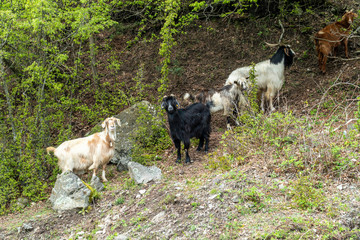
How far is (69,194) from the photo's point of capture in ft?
23.3

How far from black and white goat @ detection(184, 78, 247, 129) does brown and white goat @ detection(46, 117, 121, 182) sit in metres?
2.60

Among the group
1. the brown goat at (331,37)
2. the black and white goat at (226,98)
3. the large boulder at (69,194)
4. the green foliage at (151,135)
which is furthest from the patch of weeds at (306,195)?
the brown goat at (331,37)

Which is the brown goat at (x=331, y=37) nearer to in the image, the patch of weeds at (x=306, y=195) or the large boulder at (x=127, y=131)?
the large boulder at (x=127, y=131)

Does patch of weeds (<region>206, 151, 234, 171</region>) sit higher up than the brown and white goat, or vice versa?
the brown and white goat

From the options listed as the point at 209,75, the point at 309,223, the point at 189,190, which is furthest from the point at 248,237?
the point at 209,75

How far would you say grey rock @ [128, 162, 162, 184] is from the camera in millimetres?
7253

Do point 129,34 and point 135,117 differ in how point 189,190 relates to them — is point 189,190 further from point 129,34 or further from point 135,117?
point 129,34

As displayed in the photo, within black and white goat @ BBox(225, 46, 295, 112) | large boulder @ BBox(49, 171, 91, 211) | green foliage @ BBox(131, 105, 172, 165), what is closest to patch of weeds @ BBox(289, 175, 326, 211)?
large boulder @ BBox(49, 171, 91, 211)

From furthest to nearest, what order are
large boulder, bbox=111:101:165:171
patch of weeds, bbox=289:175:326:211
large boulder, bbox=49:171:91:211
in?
large boulder, bbox=111:101:165:171
large boulder, bbox=49:171:91:211
patch of weeds, bbox=289:175:326:211

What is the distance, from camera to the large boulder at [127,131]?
8.91 m

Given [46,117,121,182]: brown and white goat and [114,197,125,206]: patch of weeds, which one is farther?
[46,117,121,182]: brown and white goat

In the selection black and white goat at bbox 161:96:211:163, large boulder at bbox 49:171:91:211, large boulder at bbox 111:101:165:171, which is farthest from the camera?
large boulder at bbox 111:101:165:171

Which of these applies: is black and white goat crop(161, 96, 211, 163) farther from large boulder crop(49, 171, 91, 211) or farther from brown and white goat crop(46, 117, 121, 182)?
large boulder crop(49, 171, 91, 211)

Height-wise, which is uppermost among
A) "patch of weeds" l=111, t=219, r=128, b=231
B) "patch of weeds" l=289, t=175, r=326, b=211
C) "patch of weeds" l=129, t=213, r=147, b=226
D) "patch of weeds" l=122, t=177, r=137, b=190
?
"patch of weeds" l=289, t=175, r=326, b=211
